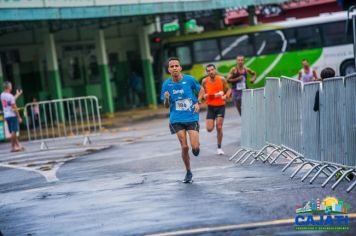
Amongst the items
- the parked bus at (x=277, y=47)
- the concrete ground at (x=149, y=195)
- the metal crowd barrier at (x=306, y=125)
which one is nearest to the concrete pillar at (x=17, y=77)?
the parked bus at (x=277, y=47)

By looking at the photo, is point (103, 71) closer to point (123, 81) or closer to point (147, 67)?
point (147, 67)

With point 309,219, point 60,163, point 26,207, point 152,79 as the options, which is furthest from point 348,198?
point 152,79

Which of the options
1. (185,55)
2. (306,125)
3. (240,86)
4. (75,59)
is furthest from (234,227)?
(75,59)

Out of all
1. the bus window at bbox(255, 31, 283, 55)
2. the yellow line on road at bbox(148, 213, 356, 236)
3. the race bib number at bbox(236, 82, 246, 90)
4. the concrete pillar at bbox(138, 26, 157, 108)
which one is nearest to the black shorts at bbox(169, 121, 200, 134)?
the yellow line on road at bbox(148, 213, 356, 236)

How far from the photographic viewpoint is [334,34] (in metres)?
34.8

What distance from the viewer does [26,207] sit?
421 inches

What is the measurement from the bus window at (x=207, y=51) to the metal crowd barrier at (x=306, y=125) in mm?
20689

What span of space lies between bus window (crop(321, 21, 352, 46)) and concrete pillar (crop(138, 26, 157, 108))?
332 inches

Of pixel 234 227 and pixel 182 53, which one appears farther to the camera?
pixel 182 53

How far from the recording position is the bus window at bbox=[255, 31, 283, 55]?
35.2 metres

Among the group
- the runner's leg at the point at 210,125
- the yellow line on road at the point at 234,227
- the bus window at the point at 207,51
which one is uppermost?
the bus window at the point at 207,51

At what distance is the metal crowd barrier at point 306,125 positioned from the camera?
9758mm

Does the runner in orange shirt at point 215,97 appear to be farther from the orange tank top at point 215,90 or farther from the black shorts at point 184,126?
the black shorts at point 184,126
